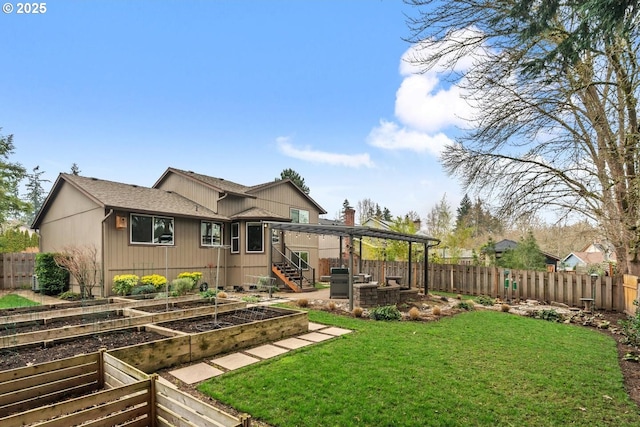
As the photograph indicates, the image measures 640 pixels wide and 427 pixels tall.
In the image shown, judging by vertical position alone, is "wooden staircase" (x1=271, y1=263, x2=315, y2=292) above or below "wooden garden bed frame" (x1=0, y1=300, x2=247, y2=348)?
below

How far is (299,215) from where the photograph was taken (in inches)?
766

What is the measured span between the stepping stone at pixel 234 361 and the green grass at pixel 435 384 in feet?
0.83

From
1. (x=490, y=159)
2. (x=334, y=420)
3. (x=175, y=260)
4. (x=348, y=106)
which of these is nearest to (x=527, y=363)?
(x=334, y=420)

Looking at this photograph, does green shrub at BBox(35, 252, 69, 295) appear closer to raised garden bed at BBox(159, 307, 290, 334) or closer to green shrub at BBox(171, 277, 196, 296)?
green shrub at BBox(171, 277, 196, 296)

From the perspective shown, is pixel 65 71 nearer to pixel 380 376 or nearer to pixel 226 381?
pixel 226 381

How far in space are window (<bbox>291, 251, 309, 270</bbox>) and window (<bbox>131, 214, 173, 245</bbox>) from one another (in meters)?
5.92

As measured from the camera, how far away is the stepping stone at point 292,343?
5.96 m

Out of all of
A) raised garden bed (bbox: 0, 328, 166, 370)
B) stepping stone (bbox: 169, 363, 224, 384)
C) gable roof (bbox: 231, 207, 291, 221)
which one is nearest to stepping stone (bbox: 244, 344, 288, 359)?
stepping stone (bbox: 169, 363, 224, 384)

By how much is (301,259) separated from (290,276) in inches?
62.1

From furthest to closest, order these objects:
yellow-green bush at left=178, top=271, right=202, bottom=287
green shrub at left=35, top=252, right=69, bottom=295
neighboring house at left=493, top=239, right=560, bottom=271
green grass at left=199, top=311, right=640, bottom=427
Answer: neighboring house at left=493, top=239, right=560, bottom=271, yellow-green bush at left=178, top=271, right=202, bottom=287, green shrub at left=35, top=252, right=69, bottom=295, green grass at left=199, top=311, right=640, bottom=427

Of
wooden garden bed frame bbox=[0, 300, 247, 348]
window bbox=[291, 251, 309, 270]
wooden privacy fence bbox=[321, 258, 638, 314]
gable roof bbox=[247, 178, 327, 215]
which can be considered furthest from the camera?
window bbox=[291, 251, 309, 270]

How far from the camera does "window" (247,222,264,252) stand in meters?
15.3

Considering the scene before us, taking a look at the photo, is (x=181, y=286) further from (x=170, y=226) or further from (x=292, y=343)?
(x=292, y=343)

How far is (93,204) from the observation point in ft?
39.7
